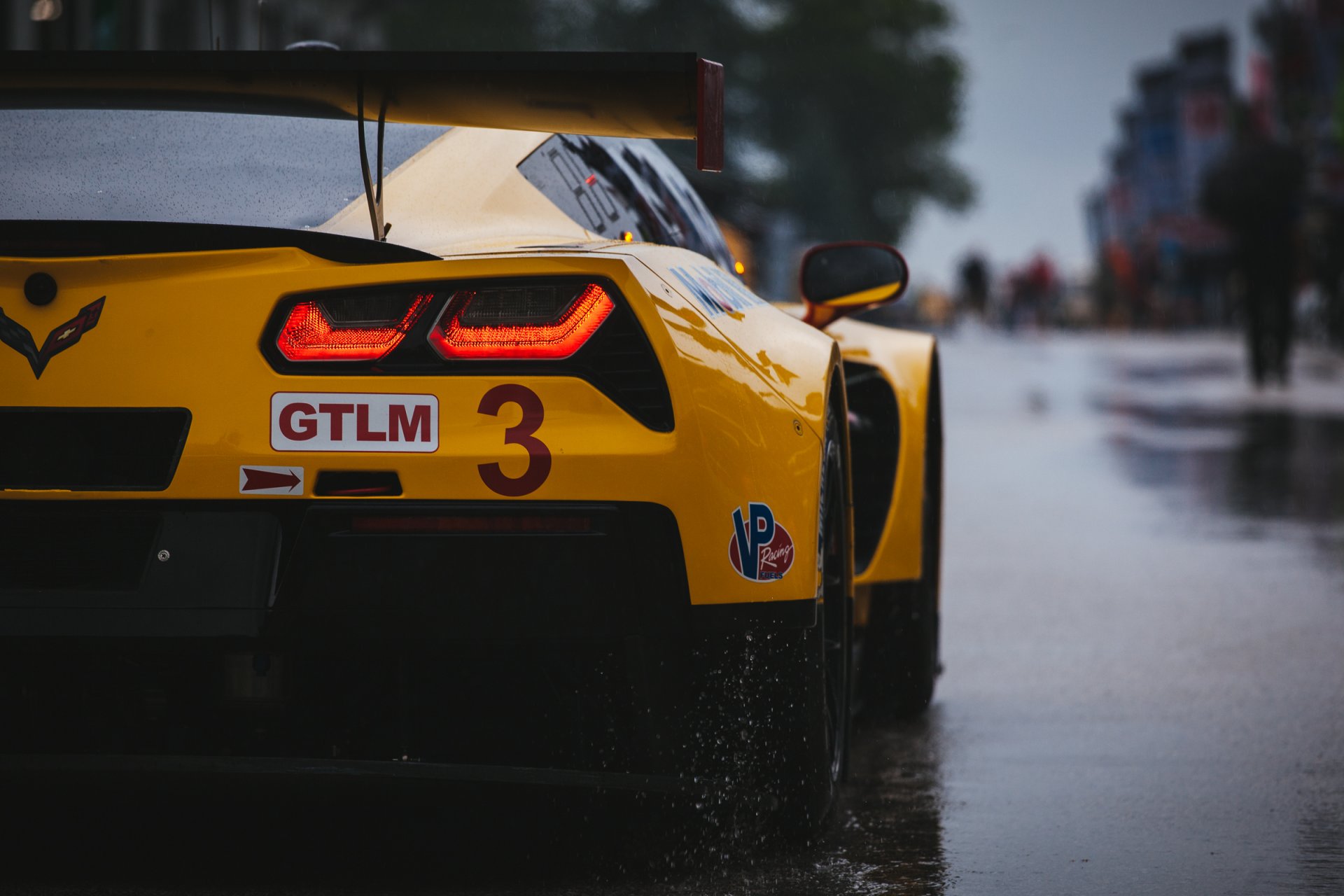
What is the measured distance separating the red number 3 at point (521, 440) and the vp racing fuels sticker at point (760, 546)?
32 cm

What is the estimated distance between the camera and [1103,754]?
467 cm

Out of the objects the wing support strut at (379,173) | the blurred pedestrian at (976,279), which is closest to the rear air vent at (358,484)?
the wing support strut at (379,173)

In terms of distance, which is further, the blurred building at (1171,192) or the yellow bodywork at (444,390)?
the blurred building at (1171,192)

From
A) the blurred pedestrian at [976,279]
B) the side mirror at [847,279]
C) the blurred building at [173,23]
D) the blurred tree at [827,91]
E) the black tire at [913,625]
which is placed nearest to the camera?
the side mirror at [847,279]

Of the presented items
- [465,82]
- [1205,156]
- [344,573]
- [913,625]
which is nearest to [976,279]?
[1205,156]

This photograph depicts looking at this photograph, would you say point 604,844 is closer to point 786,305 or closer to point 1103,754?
point 1103,754

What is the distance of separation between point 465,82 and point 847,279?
1706 millimetres

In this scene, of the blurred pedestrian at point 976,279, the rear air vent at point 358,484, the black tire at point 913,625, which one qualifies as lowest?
the black tire at point 913,625

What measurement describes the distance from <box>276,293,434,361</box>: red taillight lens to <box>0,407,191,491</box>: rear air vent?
19 centimetres

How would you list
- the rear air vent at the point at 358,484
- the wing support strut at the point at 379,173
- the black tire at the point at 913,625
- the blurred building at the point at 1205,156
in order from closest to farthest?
1. the rear air vent at the point at 358,484
2. the wing support strut at the point at 379,173
3. the black tire at the point at 913,625
4. the blurred building at the point at 1205,156

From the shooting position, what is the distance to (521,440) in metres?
3.00

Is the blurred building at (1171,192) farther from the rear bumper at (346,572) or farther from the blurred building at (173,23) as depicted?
the rear bumper at (346,572)

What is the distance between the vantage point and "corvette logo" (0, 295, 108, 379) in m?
3.03

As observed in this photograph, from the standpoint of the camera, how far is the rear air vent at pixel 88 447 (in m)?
3.03
